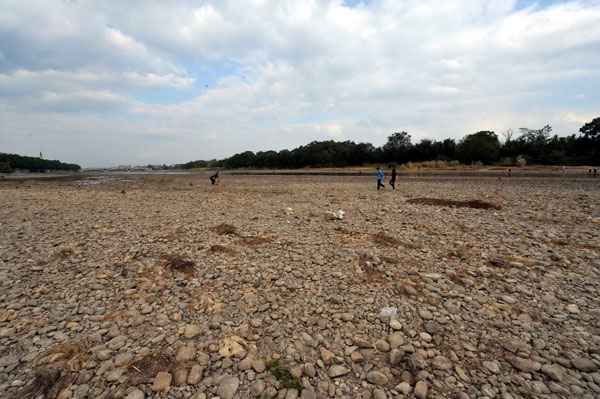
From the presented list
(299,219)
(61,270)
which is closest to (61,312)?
(61,270)

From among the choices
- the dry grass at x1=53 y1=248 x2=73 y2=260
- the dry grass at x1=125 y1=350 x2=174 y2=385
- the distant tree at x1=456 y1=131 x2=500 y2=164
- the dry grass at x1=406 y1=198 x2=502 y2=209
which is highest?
the distant tree at x1=456 y1=131 x2=500 y2=164

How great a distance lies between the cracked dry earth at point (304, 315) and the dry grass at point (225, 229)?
1.71 ft

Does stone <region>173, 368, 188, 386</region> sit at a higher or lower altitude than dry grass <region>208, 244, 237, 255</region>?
lower

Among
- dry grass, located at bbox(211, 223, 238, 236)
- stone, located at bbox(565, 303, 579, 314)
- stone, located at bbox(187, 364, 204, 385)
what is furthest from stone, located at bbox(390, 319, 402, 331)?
dry grass, located at bbox(211, 223, 238, 236)

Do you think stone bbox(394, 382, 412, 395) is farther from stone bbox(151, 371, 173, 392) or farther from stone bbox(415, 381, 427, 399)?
stone bbox(151, 371, 173, 392)

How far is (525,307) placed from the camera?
4402mm

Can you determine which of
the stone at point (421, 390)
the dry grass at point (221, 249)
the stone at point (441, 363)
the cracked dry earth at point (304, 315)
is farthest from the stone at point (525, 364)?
the dry grass at point (221, 249)

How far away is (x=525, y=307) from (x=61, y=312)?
332 inches

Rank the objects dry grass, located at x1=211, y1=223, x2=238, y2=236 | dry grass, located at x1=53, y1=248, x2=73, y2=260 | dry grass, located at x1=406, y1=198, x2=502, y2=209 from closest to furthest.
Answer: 1. dry grass, located at x1=53, y1=248, x2=73, y2=260
2. dry grass, located at x1=211, y1=223, x2=238, y2=236
3. dry grass, located at x1=406, y1=198, x2=502, y2=209

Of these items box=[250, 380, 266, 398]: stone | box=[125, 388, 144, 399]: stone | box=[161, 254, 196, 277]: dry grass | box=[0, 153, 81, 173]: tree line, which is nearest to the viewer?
box=[125, 388, 144, 399]: stone

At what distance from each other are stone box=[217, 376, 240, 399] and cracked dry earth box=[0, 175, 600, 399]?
2 centimetres

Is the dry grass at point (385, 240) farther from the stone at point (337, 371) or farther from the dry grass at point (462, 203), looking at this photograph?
the dry grass at point (462, 203)

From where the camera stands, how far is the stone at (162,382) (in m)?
2.99

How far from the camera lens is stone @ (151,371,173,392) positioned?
2990mm
